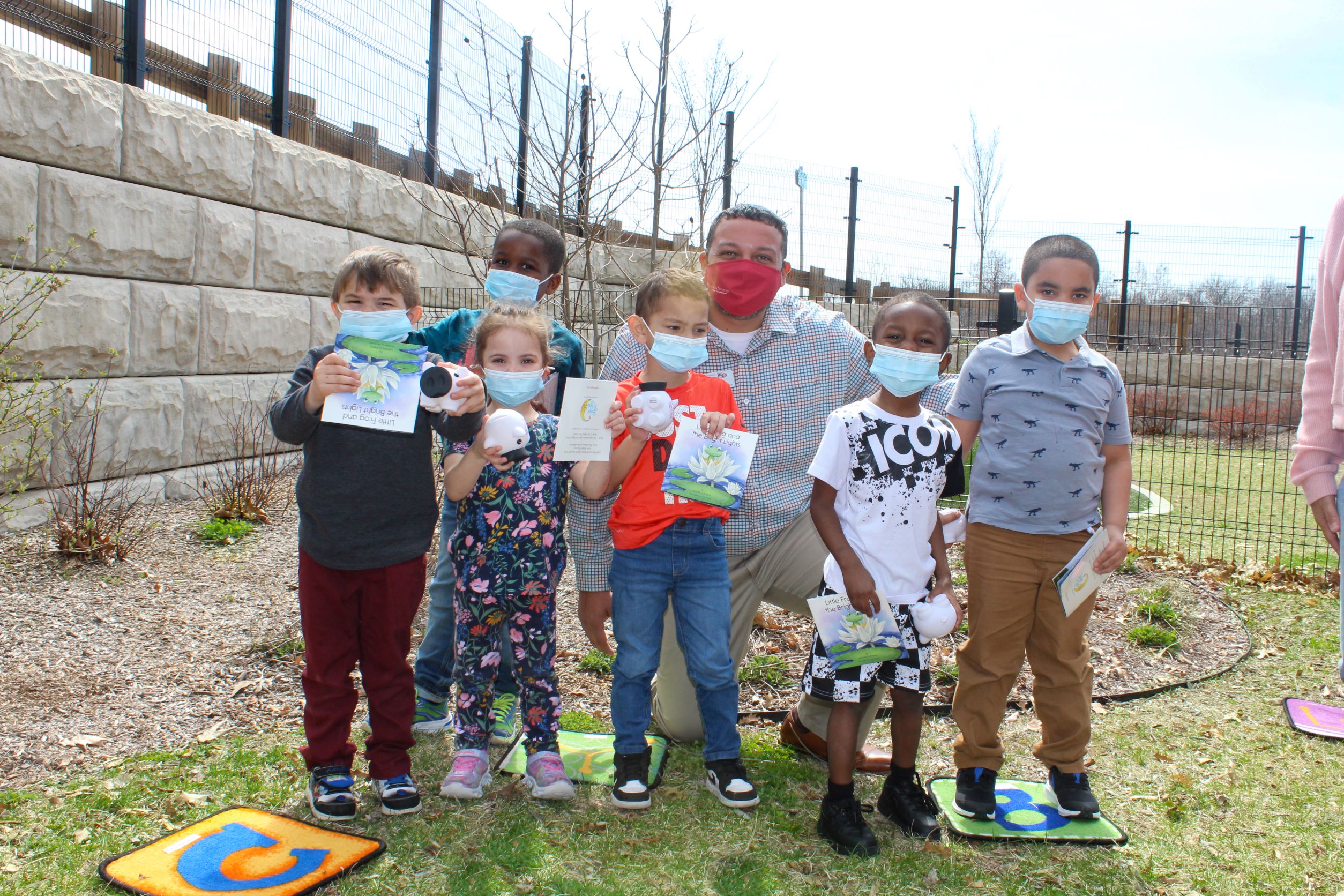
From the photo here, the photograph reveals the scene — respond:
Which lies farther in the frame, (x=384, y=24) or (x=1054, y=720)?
(x=384, y=24)

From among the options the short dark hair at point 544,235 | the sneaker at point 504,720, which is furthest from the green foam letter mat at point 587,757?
the short dark hair at point 544,235

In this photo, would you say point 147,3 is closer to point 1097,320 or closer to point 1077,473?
point 1077,473

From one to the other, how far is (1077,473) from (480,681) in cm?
215

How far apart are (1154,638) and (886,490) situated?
2.80 m

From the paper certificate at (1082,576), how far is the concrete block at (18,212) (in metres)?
5.30

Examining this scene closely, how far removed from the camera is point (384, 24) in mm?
8070

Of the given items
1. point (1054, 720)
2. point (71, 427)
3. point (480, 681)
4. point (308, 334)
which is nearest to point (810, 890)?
point (1054, 720)

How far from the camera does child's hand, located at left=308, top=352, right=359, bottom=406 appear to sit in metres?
2.77

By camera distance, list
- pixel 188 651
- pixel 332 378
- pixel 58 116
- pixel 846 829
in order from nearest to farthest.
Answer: pixel 332 378 → pixel 846 829 → pixel 188 651 → pixel 58 116

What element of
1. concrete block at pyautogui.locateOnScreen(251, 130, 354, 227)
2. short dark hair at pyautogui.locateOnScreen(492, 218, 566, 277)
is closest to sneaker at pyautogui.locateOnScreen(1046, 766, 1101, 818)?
short dark hair at pyautogui.locateOnScreen(492, 218, 566, 277)

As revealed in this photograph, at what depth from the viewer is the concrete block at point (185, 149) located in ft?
19.0

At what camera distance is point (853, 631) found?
2926 mm

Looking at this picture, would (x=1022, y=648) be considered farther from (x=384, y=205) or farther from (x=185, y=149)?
(x=384, y=205)

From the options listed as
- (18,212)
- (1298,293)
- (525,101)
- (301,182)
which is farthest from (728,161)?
(1298,293)
